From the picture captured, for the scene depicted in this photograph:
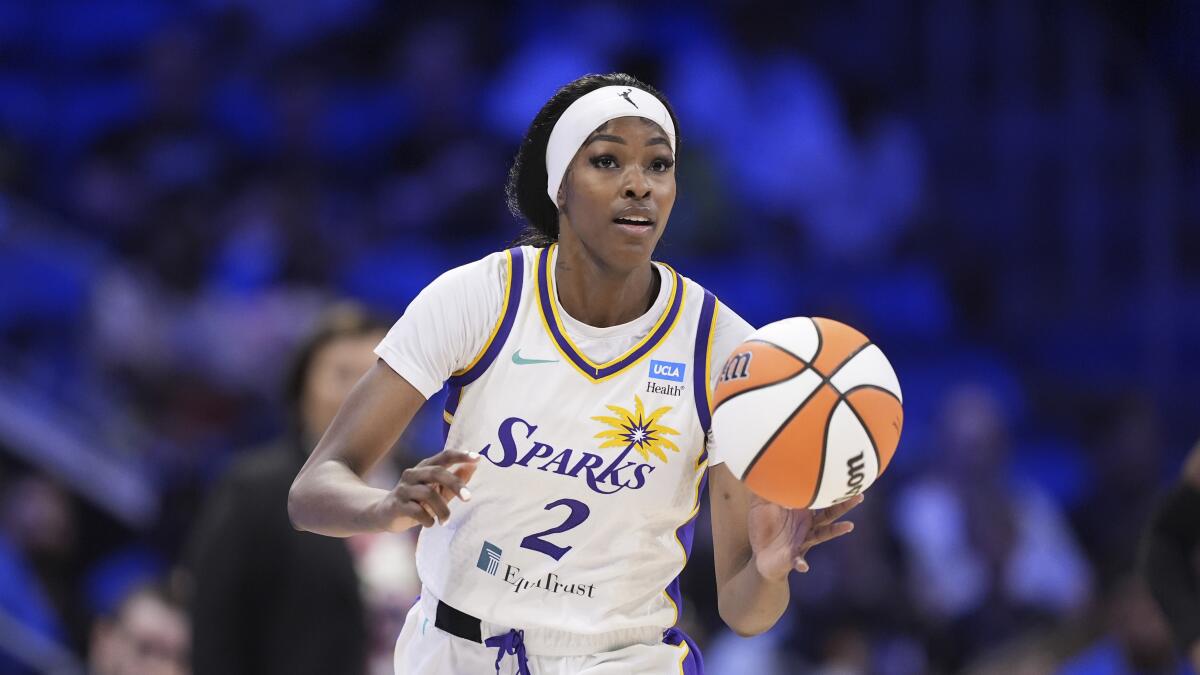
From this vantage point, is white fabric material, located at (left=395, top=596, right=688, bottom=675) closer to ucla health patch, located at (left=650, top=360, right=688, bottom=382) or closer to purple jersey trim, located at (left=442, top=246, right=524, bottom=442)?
purple jersey trim, located at (left=442, top=246, right=524, bottom=442)

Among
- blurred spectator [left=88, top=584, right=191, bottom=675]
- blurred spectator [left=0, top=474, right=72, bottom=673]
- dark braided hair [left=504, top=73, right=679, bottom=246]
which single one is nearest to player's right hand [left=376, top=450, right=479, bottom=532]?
dark braided hair [left=504, top=73, right=679, bottom=246]

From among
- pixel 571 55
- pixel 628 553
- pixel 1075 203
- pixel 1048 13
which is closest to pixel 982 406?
pixel 1075 203

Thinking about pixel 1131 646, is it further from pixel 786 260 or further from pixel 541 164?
pixel 541 164

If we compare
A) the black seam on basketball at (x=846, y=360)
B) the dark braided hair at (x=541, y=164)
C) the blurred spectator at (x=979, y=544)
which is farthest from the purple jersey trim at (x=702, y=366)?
the blurred spectator at (x=979, y=544)

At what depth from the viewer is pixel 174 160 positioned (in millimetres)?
10430

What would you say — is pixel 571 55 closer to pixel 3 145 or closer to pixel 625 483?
pixel 3 145

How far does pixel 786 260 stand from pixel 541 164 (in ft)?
17.7

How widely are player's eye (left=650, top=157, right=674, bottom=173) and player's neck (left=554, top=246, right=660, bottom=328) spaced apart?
9.5 inches

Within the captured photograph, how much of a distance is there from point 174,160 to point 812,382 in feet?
24.4

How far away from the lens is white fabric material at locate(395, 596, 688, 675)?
393cm

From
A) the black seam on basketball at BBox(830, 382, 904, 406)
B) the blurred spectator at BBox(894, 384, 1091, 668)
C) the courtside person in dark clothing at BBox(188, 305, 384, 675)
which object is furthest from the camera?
the blurred spectator at BBox(894, 384, 1091, 668)

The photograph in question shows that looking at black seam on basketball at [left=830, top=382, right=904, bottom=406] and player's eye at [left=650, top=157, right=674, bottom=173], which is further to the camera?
player's eye at [left=650, top=157, right=674, bottom=173]

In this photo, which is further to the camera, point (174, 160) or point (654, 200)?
point (174, 160)

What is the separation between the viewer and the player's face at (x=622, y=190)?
3957mm
